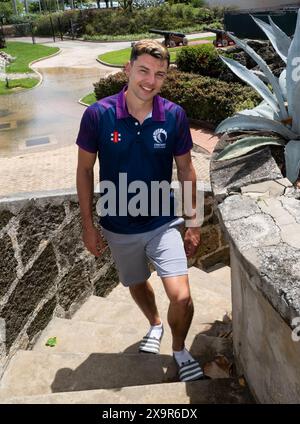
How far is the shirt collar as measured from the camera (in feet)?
8.70

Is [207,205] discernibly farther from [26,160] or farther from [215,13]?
[215,13]

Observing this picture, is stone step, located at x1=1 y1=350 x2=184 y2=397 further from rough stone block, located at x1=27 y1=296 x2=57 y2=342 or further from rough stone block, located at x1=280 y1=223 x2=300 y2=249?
rough stone block, located at x1=280 y1=223 x2=300 y2=249

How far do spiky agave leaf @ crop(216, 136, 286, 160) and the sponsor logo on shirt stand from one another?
0.48 meters

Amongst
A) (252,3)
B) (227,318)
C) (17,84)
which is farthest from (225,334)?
(252,3)

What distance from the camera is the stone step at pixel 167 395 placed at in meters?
2.43

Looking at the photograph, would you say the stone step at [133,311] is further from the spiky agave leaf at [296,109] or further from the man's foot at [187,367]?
the spiky agave leaf at [296,109]

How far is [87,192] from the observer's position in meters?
2.83

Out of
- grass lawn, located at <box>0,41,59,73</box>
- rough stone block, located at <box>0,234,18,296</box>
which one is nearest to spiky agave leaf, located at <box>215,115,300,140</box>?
rough stone block, located at <box>0,234,18,296</box>

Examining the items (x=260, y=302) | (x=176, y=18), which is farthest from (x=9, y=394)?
(x=176, y=18)

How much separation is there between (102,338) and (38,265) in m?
0.84

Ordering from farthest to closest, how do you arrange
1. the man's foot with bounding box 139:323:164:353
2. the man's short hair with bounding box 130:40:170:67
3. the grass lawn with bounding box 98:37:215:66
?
the grass lawn with bounding box 98:37:215:66, the man's foot with bounding box 139:323:164:353, the man's short hair with bounding box 130:40:170:67

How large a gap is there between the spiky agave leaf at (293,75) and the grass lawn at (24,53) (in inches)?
884

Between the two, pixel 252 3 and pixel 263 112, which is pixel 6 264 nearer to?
pixel 263 112

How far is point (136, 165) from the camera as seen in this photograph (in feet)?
8.85
